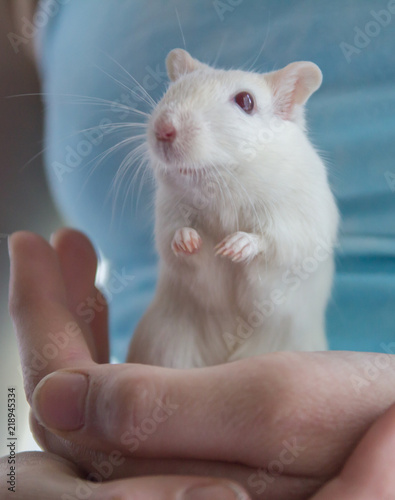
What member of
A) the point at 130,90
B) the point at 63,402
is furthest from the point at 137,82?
the point at 63,402

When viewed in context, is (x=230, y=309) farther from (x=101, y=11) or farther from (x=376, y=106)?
(x=101, y=11)

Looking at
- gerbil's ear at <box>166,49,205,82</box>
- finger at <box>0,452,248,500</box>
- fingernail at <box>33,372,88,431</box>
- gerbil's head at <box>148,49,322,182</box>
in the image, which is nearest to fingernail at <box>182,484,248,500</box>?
finger at <box>0,452,248,500</box>

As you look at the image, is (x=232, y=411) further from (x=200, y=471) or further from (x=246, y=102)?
(x=246, y=102)

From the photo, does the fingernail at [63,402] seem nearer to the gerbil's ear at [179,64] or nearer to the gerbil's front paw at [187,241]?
the gerbil's front paw at [187,241]

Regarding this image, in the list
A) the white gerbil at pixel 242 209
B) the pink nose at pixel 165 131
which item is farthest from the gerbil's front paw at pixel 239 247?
the pink nose at pixel 165 131

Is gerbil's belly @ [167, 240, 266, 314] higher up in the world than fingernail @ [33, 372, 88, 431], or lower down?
higher up

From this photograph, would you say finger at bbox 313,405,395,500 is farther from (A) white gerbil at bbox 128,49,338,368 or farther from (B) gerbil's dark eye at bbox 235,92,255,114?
(B) gerbil's dark eye at bbox 235,92,255,114
